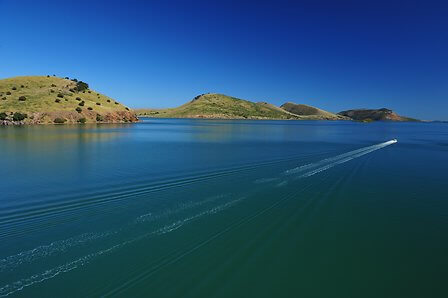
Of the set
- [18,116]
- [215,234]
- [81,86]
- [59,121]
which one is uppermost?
[81,86]

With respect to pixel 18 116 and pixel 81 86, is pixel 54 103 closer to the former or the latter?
pixel 18 116

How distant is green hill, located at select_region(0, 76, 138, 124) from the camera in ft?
262

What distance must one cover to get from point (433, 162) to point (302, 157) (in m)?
14.5

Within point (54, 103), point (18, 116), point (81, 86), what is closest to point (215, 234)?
point (18, 116)

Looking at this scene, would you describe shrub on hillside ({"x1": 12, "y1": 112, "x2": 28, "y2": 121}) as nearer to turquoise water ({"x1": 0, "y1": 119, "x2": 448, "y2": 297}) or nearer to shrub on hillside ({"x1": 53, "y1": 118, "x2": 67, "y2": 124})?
shrub on hillside ({"x1": 53, "y1": 118, "x2": 67, "y2": 124})

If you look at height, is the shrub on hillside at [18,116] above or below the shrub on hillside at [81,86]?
below

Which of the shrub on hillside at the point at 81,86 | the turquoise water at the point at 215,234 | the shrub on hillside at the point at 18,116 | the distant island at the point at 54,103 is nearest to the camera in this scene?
the turquoise water at the point at 215,234

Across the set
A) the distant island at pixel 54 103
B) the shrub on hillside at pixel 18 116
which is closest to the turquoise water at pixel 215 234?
the shrub on hillside at pixel 18 116

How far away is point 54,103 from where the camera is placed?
88125 millimetres

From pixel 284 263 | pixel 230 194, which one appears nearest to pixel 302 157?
pixel 230 194

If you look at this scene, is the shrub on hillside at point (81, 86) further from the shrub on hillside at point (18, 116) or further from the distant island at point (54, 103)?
the shrub on hillside at point (18, 116)

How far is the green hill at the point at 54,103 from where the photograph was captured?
80.0 metres

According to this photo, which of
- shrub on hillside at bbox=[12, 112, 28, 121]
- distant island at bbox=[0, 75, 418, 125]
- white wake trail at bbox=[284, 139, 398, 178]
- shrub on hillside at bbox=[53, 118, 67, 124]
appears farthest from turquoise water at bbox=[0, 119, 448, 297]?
distant island at bbox=[0, 75, 418, 125]

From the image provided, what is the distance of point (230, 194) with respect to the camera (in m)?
16.7
